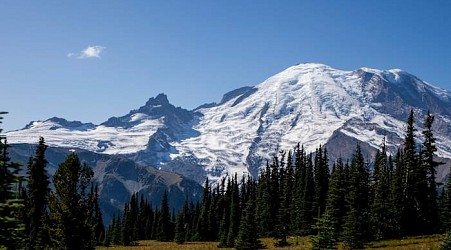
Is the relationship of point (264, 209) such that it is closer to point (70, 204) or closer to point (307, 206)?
point (307, 206)

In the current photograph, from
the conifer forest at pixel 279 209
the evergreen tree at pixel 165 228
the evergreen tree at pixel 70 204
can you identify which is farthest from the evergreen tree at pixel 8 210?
the evergreen tree at pixel 165 228

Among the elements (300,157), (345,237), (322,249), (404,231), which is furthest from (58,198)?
(300,157)

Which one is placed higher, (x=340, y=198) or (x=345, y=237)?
(x=340, y=198)

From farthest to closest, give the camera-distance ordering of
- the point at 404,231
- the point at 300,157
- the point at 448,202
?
1. the point at 300,157
2. the point at 448,202
3. the point at 404,231

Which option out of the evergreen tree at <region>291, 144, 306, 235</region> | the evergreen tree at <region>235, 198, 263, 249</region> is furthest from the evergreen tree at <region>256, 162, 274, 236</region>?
the evergreen tree at <region>235, 198, 263, 249</region>

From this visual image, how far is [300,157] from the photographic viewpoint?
109m

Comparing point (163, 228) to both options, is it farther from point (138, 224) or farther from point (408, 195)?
point (408, 195)

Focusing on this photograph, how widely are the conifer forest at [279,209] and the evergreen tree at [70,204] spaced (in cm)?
5

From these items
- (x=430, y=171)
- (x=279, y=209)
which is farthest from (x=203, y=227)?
(x=430, y=171)

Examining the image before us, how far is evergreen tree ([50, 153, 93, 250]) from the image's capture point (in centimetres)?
2711

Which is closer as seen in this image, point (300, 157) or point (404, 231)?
point (404, 231)

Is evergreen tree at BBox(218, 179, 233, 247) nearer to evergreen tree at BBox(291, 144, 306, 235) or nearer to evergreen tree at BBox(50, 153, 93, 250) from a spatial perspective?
evergreen tree at BBox(291, 144, 306, 235)

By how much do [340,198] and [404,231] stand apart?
1001cm

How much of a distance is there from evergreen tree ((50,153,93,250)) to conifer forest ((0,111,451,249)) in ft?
0.18
